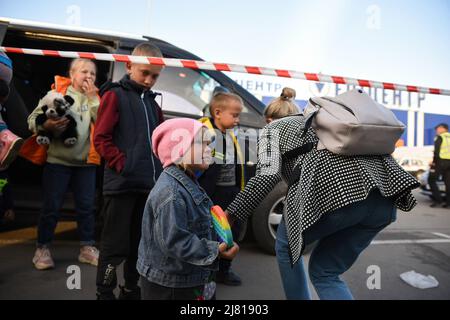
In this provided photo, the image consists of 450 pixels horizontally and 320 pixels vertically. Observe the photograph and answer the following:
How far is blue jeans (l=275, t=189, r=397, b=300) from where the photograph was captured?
1676mm

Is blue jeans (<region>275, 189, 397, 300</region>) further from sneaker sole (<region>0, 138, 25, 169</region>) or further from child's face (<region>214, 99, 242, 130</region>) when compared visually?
sneaker sole (<region>0, 138, 25, 169</region>)

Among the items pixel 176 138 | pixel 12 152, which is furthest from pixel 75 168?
pixel 176 138

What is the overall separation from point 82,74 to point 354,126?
7.64 ft

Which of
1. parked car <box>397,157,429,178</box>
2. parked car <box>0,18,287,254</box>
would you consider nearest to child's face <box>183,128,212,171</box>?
parked car <box>0,18,287,254</box>

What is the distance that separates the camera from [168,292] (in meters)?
1.59

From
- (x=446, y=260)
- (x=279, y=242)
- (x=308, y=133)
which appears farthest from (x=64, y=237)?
(x=446, y=260)

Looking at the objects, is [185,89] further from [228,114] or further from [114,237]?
[114,237]

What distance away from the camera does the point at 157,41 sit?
3631 mm

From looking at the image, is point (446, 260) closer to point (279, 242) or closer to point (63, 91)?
point (279, 242)

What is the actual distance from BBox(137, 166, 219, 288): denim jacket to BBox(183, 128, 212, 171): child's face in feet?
0.20

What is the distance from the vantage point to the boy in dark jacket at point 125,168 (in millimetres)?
2221

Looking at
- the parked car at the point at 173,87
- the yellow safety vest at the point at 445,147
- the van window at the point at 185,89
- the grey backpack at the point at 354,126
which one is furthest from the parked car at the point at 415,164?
the grey backpack at the point at 354,126

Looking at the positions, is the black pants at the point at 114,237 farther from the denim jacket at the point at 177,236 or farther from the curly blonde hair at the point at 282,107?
the curly blonde hair at the point at 282,107

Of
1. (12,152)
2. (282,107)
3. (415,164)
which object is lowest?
(415,164)
